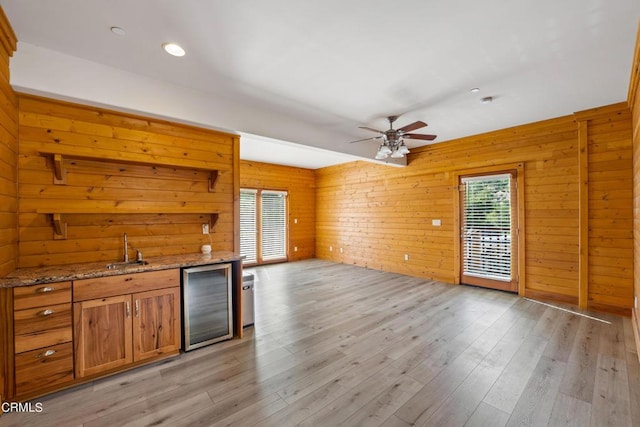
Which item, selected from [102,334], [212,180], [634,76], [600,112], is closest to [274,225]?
[212,180]

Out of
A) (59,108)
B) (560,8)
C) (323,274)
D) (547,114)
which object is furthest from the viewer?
(323,274)

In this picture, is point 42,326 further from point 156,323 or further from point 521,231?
point 521,231

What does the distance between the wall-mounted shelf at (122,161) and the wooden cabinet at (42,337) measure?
1.07 metres

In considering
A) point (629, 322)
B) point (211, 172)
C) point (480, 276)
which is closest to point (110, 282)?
point (211, 172)

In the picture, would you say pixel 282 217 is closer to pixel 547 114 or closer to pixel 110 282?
pixel 110 282

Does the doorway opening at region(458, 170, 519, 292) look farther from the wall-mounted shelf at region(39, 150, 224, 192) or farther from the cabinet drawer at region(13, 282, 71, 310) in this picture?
the cabinet drawer at region(13, 282, 71, 310)

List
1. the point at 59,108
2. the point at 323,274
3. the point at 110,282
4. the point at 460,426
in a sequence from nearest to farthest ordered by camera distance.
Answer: the point at 460,426 → the point at 110,282 → the point at 59,108 → the point at 323,274

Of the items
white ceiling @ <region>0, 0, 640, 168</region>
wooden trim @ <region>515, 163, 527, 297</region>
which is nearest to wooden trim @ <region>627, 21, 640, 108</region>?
white ceiling @ <region>0, 0, 640, 168</region>

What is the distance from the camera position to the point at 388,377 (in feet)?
7.77

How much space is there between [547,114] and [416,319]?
11.6ft

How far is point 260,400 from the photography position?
6.84 feet

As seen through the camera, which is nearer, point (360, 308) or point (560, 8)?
point (560, 8)

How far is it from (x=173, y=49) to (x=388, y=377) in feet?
11.2

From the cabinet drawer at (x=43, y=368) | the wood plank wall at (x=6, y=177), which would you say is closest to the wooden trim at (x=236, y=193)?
the cabinet drawer at (x=43, y=368)
